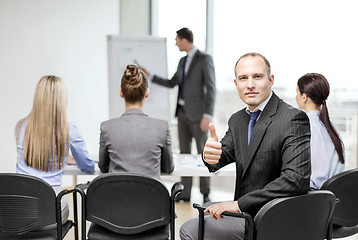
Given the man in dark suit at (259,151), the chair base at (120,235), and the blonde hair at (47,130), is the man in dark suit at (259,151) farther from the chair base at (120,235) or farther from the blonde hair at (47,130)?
the blonde hair at (47,130)

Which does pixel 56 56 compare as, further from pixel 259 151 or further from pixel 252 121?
pixel 259 151

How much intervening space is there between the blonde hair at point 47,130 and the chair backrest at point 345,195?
4.90 feet

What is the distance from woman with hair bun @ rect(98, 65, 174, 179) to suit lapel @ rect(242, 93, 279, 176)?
0.65m

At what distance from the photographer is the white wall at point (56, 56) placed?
452cm

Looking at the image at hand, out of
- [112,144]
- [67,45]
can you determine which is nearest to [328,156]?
[112,144]

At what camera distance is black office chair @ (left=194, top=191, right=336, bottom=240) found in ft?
5.08

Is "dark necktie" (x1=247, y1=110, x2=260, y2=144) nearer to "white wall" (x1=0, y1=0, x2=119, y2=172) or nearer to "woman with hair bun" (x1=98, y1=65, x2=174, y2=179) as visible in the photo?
"woman with hair bun" (x1=98, y1=65, x2=174, y2=179)

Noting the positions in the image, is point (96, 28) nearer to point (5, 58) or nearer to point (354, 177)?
point (5, 58)

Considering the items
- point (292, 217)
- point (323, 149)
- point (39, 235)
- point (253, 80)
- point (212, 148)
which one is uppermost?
point (253, 80)

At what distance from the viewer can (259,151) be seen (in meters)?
1.79

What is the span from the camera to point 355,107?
4152 millimetres

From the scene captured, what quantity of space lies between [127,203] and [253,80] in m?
0.85

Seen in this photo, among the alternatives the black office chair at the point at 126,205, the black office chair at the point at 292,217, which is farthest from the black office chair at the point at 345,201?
the black office chair at the point at 126,205

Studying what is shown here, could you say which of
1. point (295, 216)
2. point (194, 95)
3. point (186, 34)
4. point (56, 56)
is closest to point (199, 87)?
point (194, 95)
